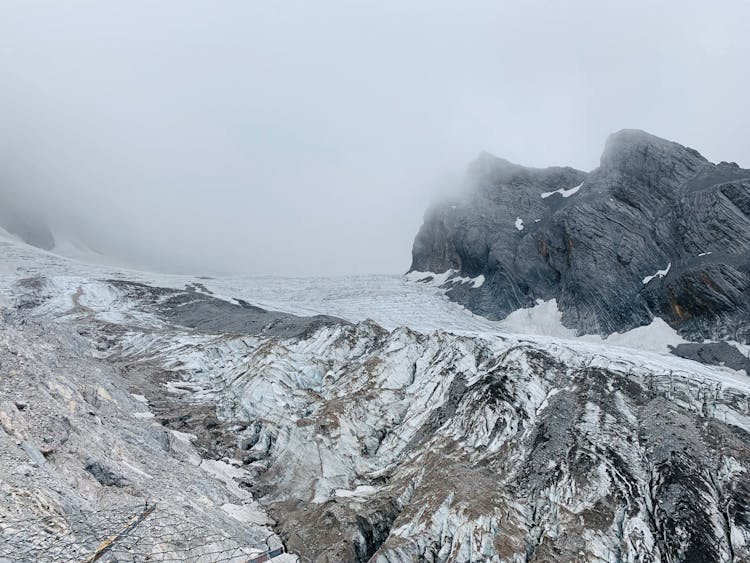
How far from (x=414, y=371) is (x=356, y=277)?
234ft

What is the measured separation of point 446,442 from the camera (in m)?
33.6

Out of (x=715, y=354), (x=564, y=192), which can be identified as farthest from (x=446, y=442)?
(x=564, y=192)

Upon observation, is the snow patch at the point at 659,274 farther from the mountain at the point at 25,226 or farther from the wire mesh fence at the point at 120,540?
the mountain at the point at 25,226

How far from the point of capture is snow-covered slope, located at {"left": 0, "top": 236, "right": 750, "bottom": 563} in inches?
946

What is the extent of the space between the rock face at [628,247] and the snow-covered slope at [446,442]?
9.32 m

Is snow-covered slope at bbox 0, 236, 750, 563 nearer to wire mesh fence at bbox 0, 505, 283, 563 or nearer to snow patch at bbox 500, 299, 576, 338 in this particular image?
wire mesh fence at bbox 0, 505, 283, 563

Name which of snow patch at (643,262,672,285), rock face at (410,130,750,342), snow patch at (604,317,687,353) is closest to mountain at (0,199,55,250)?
rock face at (410,130,750,342)

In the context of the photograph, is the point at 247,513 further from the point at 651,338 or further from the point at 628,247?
the point at 628,247

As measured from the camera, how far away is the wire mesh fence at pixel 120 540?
13.1 m

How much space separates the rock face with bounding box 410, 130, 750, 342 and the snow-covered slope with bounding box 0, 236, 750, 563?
9.32 m

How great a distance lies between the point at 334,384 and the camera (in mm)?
47281

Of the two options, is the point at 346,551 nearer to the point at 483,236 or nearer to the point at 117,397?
the point at 117,397

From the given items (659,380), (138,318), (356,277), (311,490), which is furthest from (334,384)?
(356,277)

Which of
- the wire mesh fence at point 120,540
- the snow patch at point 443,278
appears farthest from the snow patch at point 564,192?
the wire mesh fence at point 120,540
